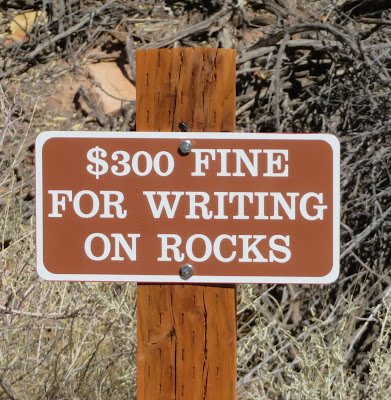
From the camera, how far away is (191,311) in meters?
1.91

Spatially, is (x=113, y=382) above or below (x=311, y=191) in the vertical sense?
below

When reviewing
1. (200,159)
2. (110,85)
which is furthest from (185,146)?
(110,85)

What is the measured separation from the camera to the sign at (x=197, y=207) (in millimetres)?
1866

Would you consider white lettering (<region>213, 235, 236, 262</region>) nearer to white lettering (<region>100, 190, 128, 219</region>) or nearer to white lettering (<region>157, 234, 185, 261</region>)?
white lettering (<region>157, 234, 185, 261</region>)

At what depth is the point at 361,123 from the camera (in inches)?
180

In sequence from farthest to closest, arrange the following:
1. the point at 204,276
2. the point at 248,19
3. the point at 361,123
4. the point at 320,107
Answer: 1. the point at 248,19
2. the point at 320,107
3. the point at 361,123
4. the point at 204,276

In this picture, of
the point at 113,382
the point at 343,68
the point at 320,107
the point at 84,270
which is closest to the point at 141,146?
the point at 84,270

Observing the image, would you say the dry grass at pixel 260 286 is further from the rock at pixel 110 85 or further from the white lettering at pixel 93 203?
the white lettering at pixel 93 203

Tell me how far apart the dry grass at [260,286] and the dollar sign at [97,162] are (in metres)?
1.25

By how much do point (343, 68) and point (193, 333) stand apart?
12.1 feet

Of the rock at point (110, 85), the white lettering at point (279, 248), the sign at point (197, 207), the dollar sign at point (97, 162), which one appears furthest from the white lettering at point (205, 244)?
the rock at point (110, 85)

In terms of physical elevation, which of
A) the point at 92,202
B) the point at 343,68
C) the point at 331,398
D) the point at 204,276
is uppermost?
the point at 343,68

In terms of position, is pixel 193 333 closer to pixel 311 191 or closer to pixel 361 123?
pixel 311 191

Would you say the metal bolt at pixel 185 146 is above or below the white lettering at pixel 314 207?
above
